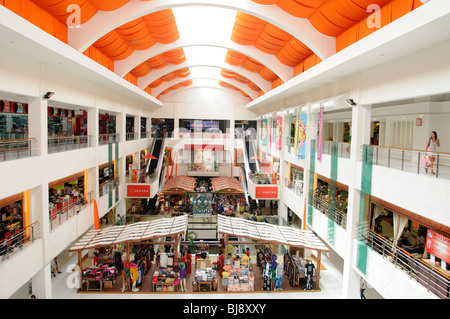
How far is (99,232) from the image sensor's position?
14047 mm

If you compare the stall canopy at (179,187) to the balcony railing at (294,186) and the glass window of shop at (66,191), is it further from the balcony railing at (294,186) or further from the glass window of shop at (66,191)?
the glass window of shop at (66,191)

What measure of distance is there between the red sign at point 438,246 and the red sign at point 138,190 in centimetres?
1605

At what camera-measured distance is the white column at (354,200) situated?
37.0 ft

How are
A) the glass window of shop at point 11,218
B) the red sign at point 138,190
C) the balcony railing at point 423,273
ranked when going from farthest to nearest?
the red sign at point 138,190, the glass window of shop at point 11,218, the balcony railing at point 423,273

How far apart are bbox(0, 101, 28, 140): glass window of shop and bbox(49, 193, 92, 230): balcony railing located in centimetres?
379

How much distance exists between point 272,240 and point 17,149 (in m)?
9.69

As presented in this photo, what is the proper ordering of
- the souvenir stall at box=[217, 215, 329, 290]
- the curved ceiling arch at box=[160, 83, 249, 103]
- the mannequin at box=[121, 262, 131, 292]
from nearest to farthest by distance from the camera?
1. the mannequin at box=[121, 262, 131, 292]
2. the souvenir stall at box=[217, 215, 329, 290]
3. the curved ceiling arch at box=[160, 83, 249, 103]

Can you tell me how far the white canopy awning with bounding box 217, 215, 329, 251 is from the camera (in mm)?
13234

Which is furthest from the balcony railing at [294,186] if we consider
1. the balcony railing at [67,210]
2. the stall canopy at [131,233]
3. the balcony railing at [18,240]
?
the balcony railing at [18,240]

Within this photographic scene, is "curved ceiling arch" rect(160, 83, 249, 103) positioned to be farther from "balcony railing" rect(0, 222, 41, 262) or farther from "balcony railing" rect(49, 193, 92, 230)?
"balcony railing" rect(0, 222, 41, 262)

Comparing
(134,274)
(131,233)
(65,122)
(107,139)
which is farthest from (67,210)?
(65,122)

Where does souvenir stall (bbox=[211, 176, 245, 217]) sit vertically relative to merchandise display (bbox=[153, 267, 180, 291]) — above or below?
above

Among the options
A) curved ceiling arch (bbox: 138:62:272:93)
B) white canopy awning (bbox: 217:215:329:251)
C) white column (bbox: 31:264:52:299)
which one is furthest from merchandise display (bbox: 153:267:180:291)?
curved ceiling arch (bbox: 138:62:272:93)
